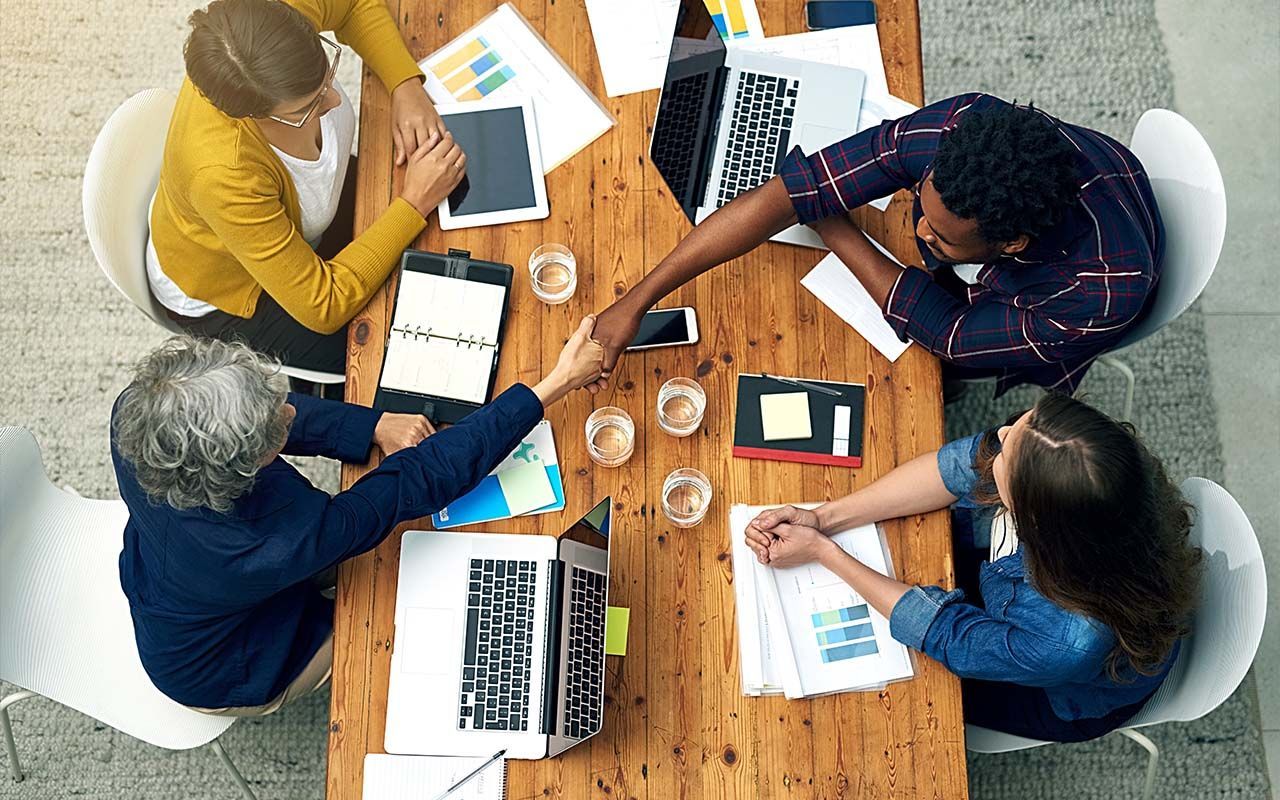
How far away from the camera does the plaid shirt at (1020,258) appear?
1.70 m

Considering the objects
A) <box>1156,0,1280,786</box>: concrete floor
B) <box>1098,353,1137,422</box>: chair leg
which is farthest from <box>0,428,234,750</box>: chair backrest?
<box>1156,0,1280,786</box>: concrete floor

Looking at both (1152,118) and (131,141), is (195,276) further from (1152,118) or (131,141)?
(1152,118)

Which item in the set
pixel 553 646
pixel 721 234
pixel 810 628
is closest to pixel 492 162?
pixel 721 234

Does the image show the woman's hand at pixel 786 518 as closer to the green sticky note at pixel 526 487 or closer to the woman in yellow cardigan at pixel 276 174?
the green sticky note at pixel 526 487

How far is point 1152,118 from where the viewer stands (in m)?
1.99

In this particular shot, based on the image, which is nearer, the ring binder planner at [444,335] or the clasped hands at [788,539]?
the clasped hands at [788,539]

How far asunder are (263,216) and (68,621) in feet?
2.87

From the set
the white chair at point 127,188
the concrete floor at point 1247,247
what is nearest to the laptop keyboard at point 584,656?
the white chair at point 127,188

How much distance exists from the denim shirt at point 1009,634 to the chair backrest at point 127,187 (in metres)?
1.55

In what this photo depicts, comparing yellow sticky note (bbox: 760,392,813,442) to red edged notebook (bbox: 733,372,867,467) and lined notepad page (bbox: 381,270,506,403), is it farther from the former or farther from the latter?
lined notepad page (bbox: 381,270,506,403)

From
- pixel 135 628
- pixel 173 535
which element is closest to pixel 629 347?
pixel 173 535

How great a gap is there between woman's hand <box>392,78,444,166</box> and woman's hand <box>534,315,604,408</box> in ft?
1.70

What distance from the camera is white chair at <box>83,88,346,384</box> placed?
192cm

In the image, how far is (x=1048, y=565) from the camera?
4.98 feet
